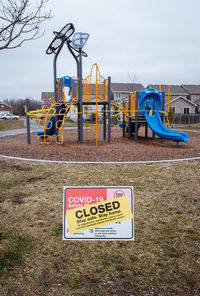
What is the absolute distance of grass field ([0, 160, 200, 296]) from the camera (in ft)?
7.66

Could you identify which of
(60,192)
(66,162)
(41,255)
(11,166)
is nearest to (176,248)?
(41,255)

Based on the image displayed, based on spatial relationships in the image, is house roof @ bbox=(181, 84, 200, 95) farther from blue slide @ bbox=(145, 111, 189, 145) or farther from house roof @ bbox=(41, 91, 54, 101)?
blue slide @ bbox=(145, 111, 189, 145)

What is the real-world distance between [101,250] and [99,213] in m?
0.71

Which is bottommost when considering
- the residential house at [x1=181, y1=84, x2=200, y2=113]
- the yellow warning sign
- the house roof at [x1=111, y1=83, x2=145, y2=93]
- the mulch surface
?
the mulch surface

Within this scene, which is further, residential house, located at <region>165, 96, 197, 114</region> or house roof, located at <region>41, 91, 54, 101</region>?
house roof, located at <region>41, 91, 54, 101</region>

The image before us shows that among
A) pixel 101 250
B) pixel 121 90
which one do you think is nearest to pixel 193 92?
pixel 121 90

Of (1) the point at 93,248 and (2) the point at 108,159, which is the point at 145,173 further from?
(1) the point at 93,248

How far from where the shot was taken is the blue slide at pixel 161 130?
10594 mm

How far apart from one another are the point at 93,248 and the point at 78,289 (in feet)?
2.26

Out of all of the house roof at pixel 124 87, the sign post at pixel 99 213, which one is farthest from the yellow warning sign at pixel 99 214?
the house roof at pixel 124 87

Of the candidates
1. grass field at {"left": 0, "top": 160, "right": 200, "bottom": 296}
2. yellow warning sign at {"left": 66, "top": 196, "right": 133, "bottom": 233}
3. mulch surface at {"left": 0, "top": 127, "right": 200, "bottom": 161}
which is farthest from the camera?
mulch surface at {"left": 0, "top": 127, "right": 200, "bottom": 161}

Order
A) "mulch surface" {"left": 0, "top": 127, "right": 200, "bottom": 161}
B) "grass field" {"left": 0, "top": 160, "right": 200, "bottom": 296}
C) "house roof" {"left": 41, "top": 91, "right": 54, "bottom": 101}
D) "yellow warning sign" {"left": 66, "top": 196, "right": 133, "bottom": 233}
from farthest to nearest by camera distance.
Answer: "house roof" {"left": 41, "top": 91, "right": 54, "bottom": 101}
"mulch surface" {"left": 0, "top": 127, "right": 200, "bottom": 161}
"yellow warning sign" {"left": 66, "top": 196, "right": 133, "bottom": 233}
"grass field" {"left": 0, "top": 160, "right": 200, "bottom": 296}

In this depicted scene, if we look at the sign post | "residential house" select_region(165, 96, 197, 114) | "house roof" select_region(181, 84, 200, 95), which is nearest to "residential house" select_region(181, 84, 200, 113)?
"house roof" select_region(181, 84, 200, 95)

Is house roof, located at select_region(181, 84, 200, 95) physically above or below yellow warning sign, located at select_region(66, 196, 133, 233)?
above
